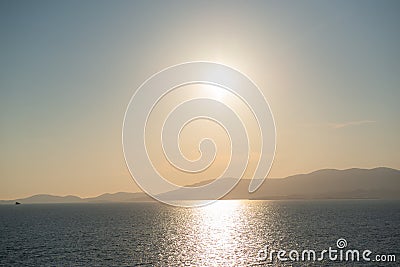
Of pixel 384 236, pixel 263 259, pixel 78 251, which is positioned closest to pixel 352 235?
pixel 384 236

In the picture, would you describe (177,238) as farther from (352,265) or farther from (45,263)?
(352,265)

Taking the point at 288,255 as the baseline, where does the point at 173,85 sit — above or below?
above

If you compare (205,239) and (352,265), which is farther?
(205,239)

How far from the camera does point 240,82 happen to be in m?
79.9

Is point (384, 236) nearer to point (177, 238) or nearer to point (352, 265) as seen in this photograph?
point (352, 265)

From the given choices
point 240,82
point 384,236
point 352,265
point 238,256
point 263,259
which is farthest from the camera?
point 384,236

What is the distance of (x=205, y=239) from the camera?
128500 millimetres

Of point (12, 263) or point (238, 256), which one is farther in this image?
point (238, 256)

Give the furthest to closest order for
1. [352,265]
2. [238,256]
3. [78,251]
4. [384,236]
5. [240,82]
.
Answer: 1. [384,236]
2. [78,251]
3. [238,256]
4. [240,82]
5. [352,265]

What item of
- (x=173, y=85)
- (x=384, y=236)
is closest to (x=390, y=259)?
(x=384, y=236)

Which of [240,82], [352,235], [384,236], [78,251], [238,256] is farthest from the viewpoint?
[352,235]

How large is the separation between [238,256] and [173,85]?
4181 centimetres

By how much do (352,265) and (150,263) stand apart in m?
39.4

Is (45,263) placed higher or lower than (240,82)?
lower
